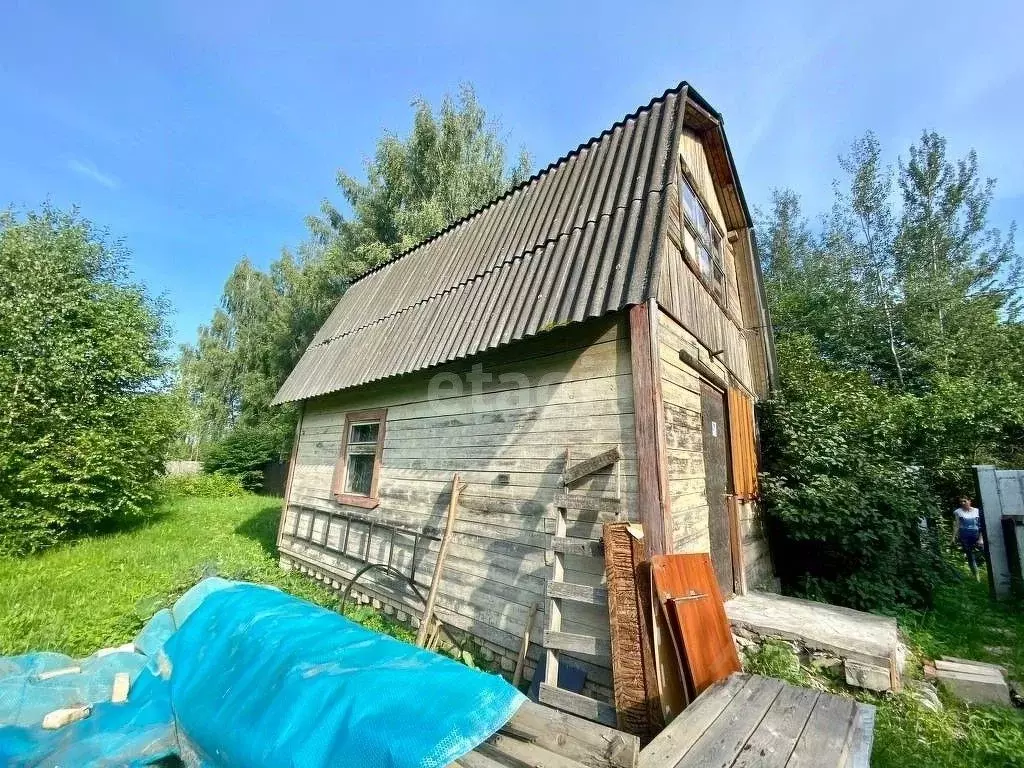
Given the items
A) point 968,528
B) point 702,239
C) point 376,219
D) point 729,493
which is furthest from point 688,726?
point 376,219

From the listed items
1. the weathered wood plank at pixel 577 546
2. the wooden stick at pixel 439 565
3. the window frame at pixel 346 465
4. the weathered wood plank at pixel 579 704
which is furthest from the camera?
the window frame at pixel 346 465

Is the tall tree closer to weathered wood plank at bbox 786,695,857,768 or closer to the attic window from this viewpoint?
the attic window

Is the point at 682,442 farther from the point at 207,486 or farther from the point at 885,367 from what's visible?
the point at 207,486

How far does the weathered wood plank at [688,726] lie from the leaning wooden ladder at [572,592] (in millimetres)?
666

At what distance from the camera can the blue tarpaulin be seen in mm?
2066

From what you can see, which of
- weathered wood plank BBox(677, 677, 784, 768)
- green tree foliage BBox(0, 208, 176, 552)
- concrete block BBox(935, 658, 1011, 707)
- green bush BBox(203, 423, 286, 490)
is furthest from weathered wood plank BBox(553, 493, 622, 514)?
green bush BBox(203, 423, 286, 490)

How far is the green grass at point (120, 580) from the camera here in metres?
5.15

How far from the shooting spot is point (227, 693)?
281 cm

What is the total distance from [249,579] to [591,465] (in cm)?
614

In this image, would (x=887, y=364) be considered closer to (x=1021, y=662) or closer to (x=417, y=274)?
(x=1021, y=662)

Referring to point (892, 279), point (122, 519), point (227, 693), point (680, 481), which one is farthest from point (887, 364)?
point (122, 519)

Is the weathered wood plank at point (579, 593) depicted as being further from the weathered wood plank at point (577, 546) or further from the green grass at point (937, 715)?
the green grass at point (937, 715)

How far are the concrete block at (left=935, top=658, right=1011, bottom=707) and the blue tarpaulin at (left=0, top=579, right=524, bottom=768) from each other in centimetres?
412

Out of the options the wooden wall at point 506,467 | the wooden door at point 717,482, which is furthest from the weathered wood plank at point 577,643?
the wooden door at point 717,482
